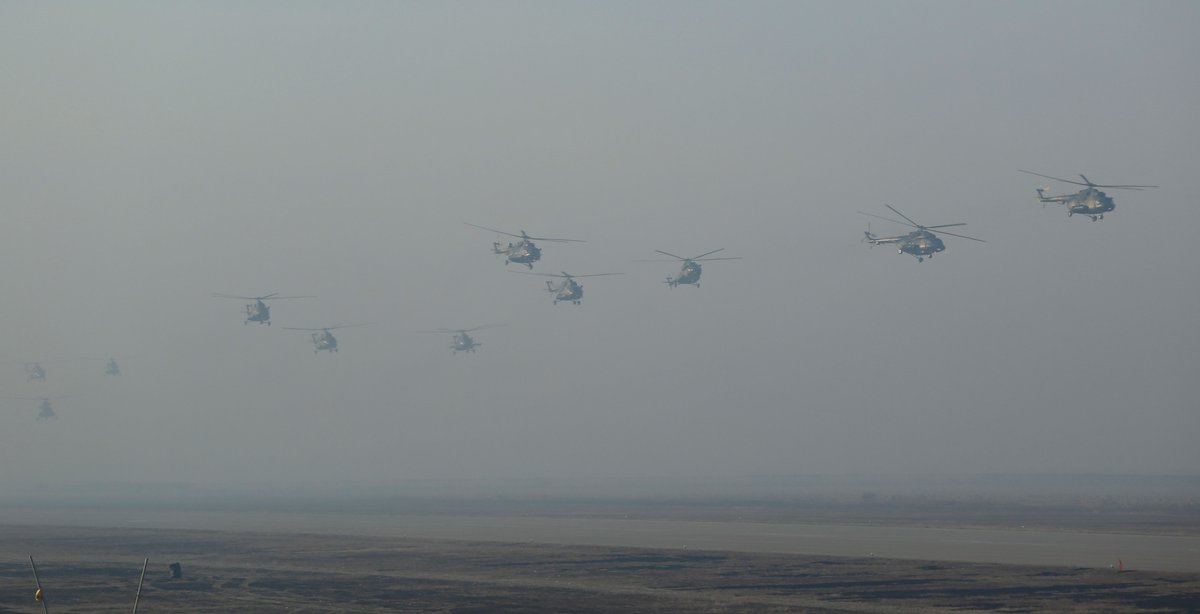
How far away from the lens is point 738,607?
28.9 meters

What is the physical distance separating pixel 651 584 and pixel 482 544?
17.4m

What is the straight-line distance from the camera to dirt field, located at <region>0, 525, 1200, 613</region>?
29219 mm

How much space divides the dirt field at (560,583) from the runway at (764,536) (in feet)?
9.59

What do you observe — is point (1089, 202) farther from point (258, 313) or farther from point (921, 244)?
point (258, 313)

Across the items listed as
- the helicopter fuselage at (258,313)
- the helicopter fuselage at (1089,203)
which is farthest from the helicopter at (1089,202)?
the helicopter fuselage at (258,313)

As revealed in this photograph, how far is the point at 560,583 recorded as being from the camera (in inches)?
1367

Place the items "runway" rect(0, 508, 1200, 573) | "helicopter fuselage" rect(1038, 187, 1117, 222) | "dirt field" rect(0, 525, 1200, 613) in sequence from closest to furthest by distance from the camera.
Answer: "dirt field" rect(0, 525, 1200, 613) → "runway" rect(0, 508, 1200, 573) → "helicopter fuselage" rect(1038, 187, 1117, 222)

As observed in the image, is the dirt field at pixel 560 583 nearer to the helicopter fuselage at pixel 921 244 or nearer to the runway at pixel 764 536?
the runway at pixel 764 536

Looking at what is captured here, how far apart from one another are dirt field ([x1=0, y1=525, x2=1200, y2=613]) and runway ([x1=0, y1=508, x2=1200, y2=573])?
292 centimetres

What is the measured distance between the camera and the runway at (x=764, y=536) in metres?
39.8

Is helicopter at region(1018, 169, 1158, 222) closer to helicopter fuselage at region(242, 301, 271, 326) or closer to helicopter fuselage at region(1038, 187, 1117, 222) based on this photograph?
helicopter fuselage at region(1038, 187, 1117, 222)

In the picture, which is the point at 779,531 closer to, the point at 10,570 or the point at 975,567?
the point at 975,567

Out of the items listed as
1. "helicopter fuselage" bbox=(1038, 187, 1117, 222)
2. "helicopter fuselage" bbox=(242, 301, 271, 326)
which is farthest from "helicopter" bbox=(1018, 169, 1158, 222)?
"helicopter fuselage" bbox=(242, 301, 271, 326)

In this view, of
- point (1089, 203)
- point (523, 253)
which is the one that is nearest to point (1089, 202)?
point (1089, 203)
